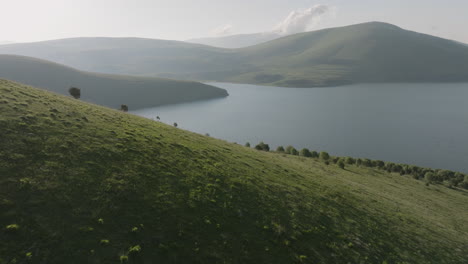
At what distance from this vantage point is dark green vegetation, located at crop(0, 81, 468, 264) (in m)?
14.3

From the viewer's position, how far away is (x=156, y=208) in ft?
58.5

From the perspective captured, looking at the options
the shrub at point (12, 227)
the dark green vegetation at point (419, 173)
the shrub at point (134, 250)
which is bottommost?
the dark green vegetation at point (419, 173)

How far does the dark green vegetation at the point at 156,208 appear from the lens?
1427 centimetres

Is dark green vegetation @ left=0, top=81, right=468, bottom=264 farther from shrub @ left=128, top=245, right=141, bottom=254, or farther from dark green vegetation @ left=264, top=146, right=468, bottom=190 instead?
dark green vegetation @ left=264, top=146, right=468, bottom=190

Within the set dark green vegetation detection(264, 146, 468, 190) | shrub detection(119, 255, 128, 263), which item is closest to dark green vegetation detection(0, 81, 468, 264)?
shrub detection(119, 255, 128, 263)

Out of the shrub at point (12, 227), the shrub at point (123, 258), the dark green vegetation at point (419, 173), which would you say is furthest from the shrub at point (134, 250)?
the dark green vegetation at point (419, 173)

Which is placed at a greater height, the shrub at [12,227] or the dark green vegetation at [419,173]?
the shrub at [12,227]

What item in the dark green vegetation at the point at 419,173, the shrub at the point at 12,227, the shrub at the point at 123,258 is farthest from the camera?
the dark green vegetation at the point at 419,173

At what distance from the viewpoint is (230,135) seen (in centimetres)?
17400

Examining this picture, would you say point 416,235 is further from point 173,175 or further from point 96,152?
point 96,152

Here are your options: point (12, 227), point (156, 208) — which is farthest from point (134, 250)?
point (12, 227)

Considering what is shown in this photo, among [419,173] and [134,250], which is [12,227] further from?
[419,173]

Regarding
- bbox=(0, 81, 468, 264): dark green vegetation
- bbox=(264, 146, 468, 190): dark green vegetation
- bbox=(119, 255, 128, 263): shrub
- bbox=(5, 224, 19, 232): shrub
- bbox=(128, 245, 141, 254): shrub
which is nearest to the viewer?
bbox=(5, 224, 19, 232): shrub

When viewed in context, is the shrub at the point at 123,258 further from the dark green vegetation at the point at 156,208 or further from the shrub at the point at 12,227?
the shrub at the point at 12,227
